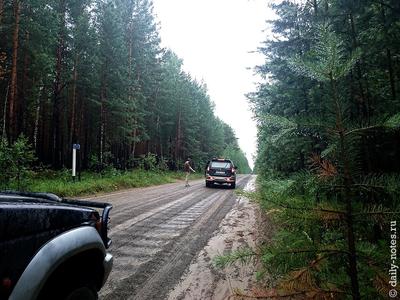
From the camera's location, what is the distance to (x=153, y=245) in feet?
21.5

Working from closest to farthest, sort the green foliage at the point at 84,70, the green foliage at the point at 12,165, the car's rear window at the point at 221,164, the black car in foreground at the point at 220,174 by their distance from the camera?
the green foliage at the point at 12,165
the green foliage at the point at 84,70
the black car in foreground at the point at 220,174
the car's rear window at the point at 221,164

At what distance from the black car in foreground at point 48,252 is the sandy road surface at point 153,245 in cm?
163

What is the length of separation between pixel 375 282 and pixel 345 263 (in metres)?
0.36

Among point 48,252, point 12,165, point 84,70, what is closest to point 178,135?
point 84,70

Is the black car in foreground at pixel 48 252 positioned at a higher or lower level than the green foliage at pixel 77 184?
higher

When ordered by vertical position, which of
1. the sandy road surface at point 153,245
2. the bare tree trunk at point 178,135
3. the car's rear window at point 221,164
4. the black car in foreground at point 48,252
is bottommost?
the sandy road surface at point 153,245

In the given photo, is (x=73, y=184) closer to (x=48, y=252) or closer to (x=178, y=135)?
(x=48, y=252)

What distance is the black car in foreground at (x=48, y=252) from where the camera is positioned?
1932 mm

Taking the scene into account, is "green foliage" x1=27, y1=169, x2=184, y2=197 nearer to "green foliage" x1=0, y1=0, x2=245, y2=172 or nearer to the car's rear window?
"green foliage" x1=0, y1=0, x2=245, y2=172

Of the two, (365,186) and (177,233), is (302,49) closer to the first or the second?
(177,233)

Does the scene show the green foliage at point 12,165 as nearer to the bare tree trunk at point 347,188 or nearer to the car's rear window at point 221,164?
the car's rear window at point 221,164

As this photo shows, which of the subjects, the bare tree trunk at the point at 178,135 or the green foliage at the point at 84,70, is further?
the bare tree trunk at the point at 178,135

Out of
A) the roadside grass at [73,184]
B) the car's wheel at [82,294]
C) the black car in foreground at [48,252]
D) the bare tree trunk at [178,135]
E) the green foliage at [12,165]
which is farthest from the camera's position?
the bare tree trunk at [178,135]

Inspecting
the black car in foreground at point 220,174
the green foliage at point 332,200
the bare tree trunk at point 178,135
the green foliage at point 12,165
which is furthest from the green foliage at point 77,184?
the bare tree trunk at point 178,135
